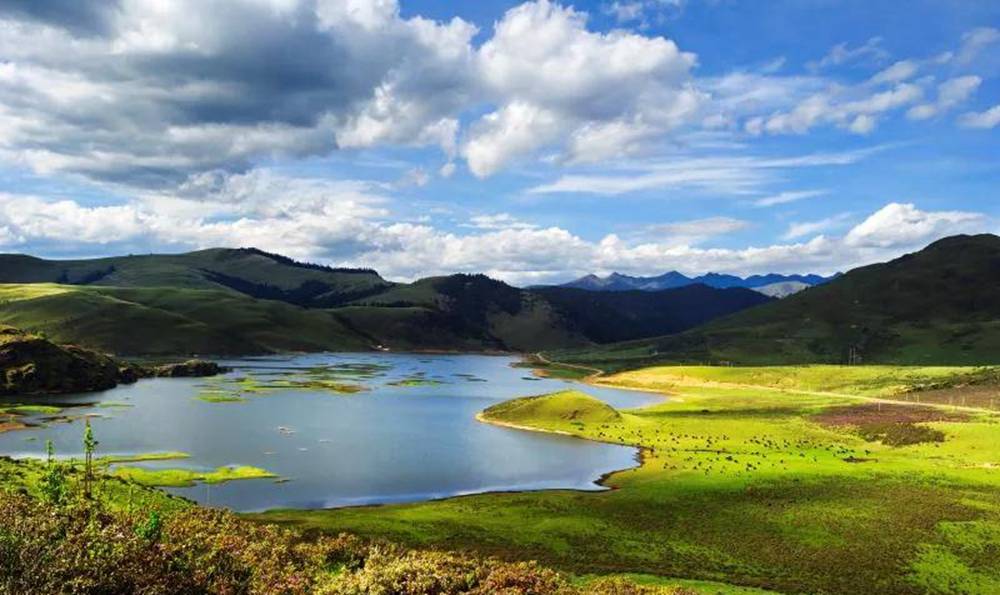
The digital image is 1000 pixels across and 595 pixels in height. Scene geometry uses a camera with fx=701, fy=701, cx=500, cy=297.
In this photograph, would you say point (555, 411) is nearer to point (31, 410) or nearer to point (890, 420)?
point (890, 420)

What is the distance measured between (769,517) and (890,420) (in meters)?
80.0

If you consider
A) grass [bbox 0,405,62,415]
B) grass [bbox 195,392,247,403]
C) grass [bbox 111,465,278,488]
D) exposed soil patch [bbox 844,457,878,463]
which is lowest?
exposed soil patch [bbox 844,457,878,463]

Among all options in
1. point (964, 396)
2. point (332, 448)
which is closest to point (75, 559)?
point (332, 448)

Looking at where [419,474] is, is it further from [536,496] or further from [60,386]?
[60,386]

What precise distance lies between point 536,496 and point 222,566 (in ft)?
179

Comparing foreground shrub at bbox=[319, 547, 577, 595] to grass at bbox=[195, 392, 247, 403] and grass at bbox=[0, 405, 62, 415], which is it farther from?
grass at bbox=[195, 392, 247, 403]

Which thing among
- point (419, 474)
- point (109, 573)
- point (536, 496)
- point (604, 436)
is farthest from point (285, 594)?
point (604, 436)

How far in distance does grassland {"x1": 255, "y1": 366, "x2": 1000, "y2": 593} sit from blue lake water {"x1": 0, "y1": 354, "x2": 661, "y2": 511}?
804cm

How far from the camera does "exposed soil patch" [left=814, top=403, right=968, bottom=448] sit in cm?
11030

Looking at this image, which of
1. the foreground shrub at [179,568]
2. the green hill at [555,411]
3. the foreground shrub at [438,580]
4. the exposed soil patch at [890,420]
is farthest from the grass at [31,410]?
the exposed soil patch at [890,420]

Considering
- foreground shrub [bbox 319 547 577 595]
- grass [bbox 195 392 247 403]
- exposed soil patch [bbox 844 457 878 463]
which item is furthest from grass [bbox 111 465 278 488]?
grass [bbox 195 392 247 403]

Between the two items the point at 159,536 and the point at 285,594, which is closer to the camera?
the point at 285,594

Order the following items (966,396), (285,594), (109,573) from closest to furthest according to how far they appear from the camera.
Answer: (109,573) → (285,594) → (966,396)

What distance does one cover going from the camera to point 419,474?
288 ft
